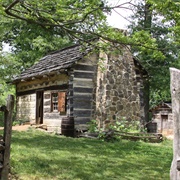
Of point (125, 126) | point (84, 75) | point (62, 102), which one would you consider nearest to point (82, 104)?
point (62, 102)

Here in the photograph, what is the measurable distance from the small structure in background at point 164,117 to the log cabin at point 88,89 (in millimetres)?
9604

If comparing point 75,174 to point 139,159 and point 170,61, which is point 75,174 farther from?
point 170,61

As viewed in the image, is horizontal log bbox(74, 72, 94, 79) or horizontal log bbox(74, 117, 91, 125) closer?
horizontal log bbox(74, 117, 91, 125)

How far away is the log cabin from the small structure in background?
378 inches

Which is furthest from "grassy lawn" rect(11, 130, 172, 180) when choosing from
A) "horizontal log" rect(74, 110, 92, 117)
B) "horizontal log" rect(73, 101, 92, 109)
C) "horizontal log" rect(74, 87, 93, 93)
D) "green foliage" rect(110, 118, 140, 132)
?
"horizontal log" rect(74, 87, 93, 93)

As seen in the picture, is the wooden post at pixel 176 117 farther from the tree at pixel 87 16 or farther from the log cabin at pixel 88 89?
the log cabin at pixel 88 89

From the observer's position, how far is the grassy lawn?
7.61 m

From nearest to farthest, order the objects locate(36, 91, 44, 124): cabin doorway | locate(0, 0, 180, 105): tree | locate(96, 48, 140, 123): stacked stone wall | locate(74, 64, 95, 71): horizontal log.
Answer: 1. locate(0, 0, 180, 105): tree
2. locate(74, 64, 95, 71): horizontal log
3. locate(96, 48, 140, 123): stacked stone wall
4. locate(36, 91, 44, 124): cabin doorway

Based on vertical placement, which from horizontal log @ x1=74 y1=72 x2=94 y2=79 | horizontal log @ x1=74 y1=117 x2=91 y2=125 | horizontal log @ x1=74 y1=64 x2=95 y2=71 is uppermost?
horizontal log @ x1=74 y1=64 x2=95 y2=71

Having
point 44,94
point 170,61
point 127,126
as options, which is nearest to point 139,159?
point 127,126

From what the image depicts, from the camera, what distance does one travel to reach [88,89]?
18.1 meters

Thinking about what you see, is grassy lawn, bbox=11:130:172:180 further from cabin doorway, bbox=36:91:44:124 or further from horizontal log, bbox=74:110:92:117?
cabin doorway, bbox=36:91:44:124

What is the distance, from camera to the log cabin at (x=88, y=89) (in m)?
17.6

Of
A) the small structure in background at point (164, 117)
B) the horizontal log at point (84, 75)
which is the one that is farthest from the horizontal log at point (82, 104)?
the small structure in background at point (164, 117)
